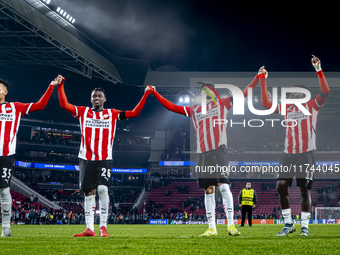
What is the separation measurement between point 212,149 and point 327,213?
78.0 feet

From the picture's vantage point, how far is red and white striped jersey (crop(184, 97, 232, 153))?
5.89 meters

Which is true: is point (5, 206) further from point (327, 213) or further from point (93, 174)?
point (327, 213)

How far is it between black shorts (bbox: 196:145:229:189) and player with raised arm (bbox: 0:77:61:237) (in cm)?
283

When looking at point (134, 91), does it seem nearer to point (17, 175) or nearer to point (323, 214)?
point (17, 175)

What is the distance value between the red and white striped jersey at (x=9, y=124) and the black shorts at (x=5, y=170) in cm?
10

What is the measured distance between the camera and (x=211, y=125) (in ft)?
19.8

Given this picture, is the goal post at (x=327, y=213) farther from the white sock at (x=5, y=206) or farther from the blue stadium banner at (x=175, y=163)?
the white sock at (x=5, y=206)

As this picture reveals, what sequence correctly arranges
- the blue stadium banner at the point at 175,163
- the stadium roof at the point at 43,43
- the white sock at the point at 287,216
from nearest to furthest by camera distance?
Result: 1. the white sock at the point at 287,216
2. the stadium roof at the point at 43,43
3. the blue stadium banner at the point at 175,163

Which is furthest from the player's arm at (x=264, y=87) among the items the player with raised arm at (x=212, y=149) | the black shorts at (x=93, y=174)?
the black shorts at (x=93, y=174)

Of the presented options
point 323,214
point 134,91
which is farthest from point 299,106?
point 134,91

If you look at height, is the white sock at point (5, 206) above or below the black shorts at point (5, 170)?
below

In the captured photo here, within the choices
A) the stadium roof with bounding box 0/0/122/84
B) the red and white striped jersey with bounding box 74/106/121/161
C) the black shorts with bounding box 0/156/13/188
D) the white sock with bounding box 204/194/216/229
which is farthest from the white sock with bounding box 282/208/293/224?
the stadium roof with bounding box 0/0/122/84

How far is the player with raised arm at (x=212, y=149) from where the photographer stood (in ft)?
18.7

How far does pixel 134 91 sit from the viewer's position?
3559 cm
